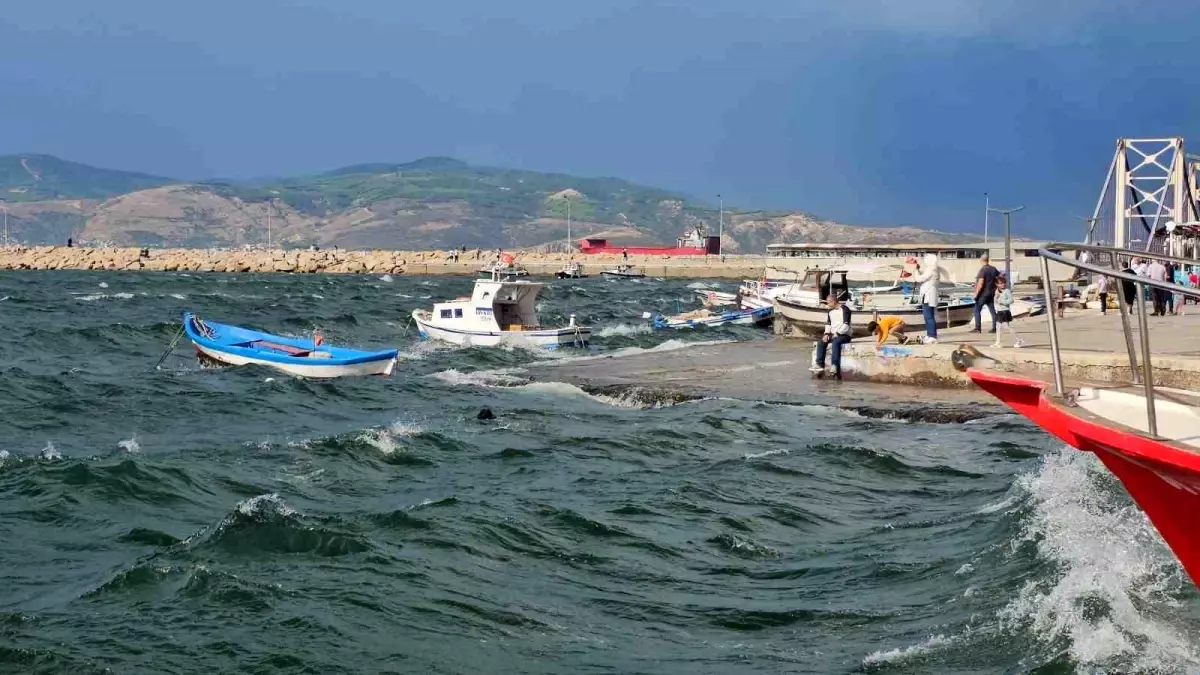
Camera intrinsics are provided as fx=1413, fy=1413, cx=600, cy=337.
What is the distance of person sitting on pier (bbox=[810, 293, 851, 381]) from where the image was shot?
2503 cm

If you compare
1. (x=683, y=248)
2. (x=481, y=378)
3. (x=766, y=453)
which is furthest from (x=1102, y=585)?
(x=683, y=248)

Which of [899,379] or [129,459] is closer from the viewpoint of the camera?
[129,459]

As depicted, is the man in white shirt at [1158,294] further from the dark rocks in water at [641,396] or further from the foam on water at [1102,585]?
the foam on water at [1102,585]

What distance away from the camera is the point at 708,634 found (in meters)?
10.7

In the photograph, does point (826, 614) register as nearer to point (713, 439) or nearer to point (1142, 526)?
point (1142, 526)

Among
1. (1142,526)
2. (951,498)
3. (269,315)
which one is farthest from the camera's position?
(269,315)

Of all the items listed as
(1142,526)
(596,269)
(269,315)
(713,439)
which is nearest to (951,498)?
(1142,526)

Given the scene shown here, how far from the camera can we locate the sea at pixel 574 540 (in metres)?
10.1

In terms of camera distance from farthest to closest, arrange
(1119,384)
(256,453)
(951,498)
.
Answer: (256,453)
(951,498)
(1119,384)

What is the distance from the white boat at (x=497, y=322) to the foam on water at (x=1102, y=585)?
79.6 ft

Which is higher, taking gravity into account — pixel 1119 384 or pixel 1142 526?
pixel 1119 384

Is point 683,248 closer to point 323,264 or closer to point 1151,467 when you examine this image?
point 323,264

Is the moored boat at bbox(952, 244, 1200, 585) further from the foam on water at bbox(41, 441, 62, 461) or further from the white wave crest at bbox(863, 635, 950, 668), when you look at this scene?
the foam on water at bbox(41, 441, 62, 461)

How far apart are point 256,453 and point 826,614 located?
1031 centimetres
